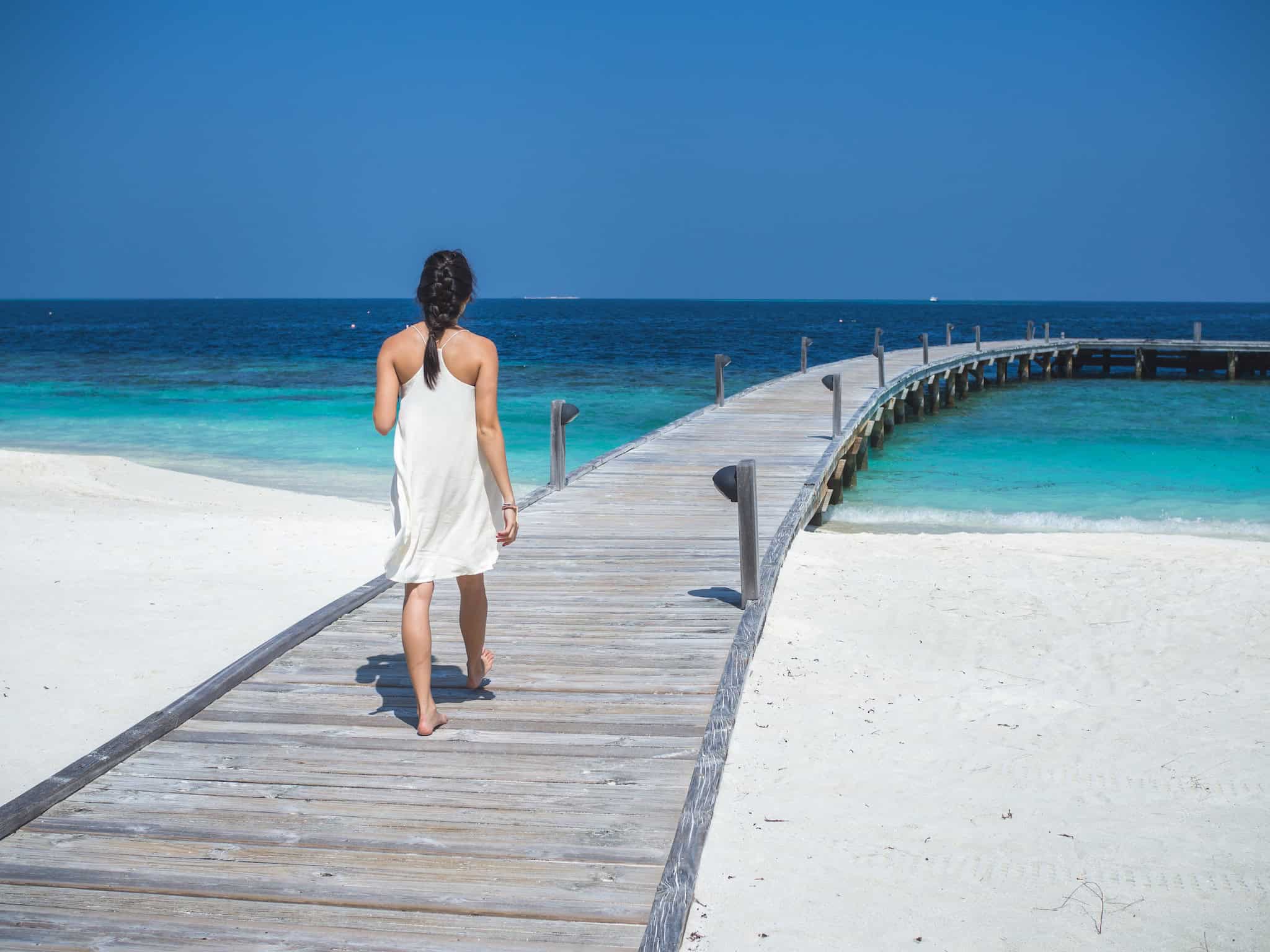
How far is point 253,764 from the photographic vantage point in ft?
13.5

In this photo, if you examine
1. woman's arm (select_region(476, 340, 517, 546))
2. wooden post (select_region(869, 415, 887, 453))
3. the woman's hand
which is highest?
woman's arm (select_region(476, 340, 517, 546))

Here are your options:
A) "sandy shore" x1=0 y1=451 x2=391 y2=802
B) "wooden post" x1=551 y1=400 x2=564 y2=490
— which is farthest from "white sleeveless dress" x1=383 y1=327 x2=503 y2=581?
"wooden post" x1=551 y1=400 x2=564 y2=490

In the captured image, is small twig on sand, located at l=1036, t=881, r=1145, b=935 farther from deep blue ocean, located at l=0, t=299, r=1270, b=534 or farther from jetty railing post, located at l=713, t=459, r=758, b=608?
deep blue ocean, located at l=0, t=299, r=1270, b=534

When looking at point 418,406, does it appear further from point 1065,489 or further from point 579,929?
point 1065,489

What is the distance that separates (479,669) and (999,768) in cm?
281

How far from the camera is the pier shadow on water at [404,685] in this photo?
469 cm

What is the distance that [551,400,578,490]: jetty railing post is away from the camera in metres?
9.43

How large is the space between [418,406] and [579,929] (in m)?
1.88

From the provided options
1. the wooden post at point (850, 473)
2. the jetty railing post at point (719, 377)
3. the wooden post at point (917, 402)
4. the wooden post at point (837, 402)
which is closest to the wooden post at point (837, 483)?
the wooden post at point (837, 402)

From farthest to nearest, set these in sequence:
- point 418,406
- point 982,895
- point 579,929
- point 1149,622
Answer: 1. point 1149,622
2. point 982,895
3. point 418,406
4. point 579,929

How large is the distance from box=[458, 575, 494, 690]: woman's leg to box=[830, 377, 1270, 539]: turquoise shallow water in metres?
8.99

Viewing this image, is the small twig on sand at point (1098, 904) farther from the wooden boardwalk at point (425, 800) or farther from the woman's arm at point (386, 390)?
the woman's arm at point (386, 390)

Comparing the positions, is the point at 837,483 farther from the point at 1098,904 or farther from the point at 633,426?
the point at 633,426

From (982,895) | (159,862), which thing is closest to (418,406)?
(159,862)
